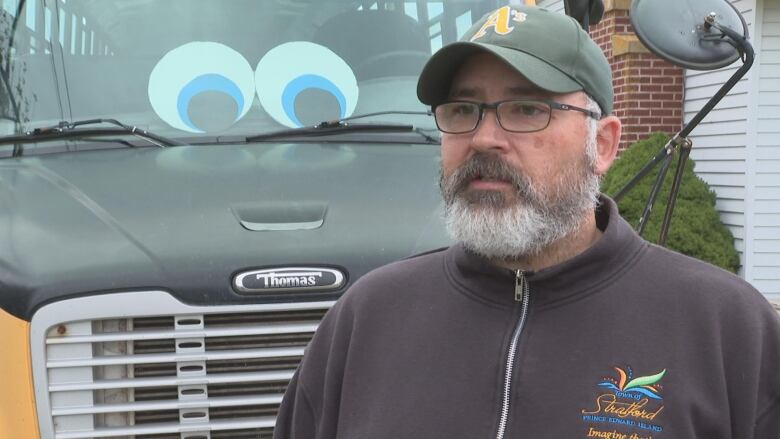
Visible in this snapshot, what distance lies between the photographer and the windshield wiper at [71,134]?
3.36 meters

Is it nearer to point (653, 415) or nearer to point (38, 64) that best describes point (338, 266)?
point (653, 415)

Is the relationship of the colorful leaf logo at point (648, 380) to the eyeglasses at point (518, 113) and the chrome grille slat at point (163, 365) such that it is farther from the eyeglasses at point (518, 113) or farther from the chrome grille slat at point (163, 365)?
the chrome grille slat at point (163, 365)

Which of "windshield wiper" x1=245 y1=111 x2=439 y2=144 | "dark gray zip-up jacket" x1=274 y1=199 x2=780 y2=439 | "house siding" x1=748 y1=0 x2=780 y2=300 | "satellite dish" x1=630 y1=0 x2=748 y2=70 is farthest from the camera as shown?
"house siding" x1=748 y1=0 x2=780 y2=300

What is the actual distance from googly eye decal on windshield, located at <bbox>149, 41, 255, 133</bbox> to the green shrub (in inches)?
181

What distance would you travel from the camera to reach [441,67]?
1.75m

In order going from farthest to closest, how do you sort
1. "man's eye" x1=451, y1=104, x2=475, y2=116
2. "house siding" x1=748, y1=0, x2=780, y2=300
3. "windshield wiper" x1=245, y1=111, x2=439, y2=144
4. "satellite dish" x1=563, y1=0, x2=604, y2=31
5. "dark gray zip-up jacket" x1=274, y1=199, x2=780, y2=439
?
"house siding" x1=748, y1=0, x2=780, y2=300 < "windshield wiper" x1=245, y1=111, x2=439, y2=144 < "satellite dish" x1=563, y1=0, x2=604, y2=31 < "man's eye" x1=451, y1=104, x2=475, y2=116 < "dark gray zip-up jacket" x1=274, y1=199, x2=780, y2=439

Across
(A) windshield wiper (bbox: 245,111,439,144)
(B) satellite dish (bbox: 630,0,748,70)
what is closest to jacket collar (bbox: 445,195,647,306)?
(B) satellite dish (bbox: 630,0,748,70)

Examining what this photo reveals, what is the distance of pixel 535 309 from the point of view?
1679 mm

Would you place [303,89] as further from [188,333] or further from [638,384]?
[638,384]

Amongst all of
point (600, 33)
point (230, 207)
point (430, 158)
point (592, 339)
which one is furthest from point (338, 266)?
point (600, 33)

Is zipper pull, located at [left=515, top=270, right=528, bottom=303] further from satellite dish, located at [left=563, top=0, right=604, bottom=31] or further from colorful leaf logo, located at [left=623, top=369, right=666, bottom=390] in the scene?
satellite dish, located at [left=563, top=0, right=604, bottom=31]

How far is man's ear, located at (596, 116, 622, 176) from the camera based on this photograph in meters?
1.82

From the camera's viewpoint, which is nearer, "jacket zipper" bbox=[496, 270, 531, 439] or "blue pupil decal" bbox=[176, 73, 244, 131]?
"jacket zipper" bbox=[496, 270, 531, 439]

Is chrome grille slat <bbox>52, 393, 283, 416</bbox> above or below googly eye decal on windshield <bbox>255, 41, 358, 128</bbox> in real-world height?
below
